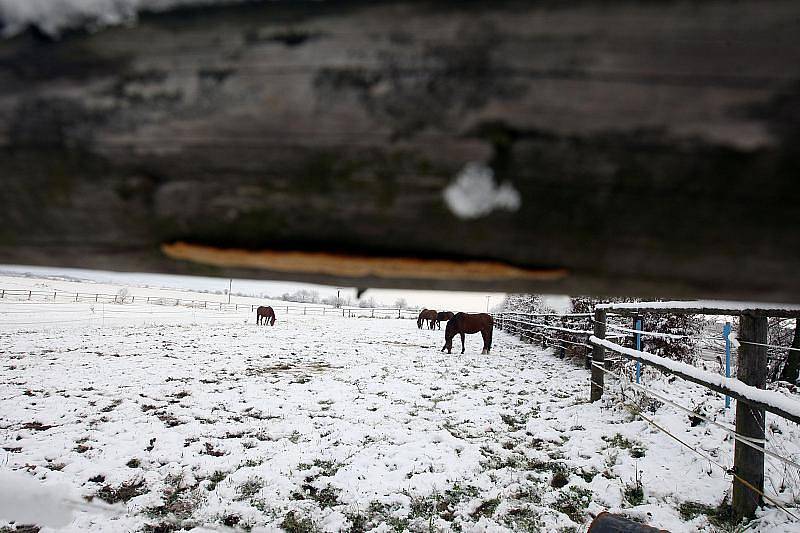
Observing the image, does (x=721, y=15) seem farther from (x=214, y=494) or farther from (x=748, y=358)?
(x=214, y=494)

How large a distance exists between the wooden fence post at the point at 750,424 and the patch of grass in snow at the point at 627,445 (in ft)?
3.34

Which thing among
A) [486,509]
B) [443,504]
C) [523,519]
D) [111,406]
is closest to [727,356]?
[523,519]

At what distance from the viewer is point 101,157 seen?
82cm

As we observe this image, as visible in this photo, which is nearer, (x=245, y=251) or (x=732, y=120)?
(x=732, y=120)

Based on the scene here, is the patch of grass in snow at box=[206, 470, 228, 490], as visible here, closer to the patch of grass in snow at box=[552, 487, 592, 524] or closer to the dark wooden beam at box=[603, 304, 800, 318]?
the patch of grass in snow at box=[552, 487, 592, 524]

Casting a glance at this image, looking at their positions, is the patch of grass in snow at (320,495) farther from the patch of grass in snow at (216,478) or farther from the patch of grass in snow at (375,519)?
the patch of grass in snow at (216,478)

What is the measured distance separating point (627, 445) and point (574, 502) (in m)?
1.37

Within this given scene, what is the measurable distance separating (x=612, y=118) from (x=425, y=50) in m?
0.34

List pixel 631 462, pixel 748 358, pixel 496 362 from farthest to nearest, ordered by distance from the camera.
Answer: pixel 496 362, pixel 631 462, pixel 748 358

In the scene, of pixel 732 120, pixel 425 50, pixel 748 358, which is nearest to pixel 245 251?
pixel 425 50

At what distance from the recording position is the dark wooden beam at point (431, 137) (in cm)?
64

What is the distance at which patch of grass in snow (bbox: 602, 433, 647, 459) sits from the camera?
3.92 metres

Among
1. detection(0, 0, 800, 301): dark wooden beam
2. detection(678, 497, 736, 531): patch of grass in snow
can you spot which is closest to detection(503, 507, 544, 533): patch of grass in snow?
detection(678, 497, 736, 531): patch of grass in snow

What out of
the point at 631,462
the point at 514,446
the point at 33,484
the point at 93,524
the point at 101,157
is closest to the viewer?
the point at 101,157
